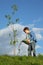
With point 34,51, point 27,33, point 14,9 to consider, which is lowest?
point 34,51

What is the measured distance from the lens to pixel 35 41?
1548 centimetres

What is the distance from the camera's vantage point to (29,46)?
617 inches

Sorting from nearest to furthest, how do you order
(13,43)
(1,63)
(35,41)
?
(1,63)
(35,41)
(13,43)

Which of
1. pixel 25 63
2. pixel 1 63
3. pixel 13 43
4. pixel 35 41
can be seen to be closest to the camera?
pixel 1 63

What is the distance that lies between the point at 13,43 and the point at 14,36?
1476mm

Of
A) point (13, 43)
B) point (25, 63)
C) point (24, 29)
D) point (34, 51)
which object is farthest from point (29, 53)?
point (13, 43)

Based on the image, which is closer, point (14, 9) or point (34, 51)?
point (34, 51)

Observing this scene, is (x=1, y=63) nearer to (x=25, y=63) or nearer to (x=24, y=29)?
(x=25, y=63)

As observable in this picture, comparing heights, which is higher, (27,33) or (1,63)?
(27,33)

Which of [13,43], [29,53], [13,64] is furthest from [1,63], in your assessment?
[13,43]

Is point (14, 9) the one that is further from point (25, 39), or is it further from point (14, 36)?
point (25, 39)

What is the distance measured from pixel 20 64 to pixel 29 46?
16.7 ft

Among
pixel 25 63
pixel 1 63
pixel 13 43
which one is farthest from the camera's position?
pixel 13 43

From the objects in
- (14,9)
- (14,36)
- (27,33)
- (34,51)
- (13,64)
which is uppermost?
(14,9)
